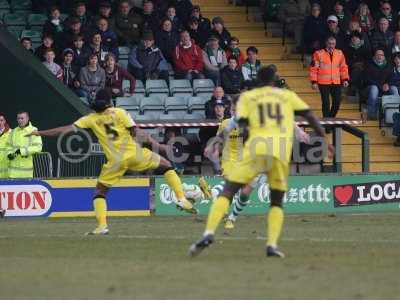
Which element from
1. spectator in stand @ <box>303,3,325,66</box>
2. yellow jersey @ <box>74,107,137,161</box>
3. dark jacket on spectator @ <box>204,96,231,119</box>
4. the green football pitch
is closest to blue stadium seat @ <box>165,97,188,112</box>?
dark jacket on spectator @ <box>204,96,231,119</box>

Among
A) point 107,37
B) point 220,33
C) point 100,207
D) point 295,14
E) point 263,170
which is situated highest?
point 295,14

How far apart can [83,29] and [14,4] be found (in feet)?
7.83

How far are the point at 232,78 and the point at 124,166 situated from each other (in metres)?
9.36

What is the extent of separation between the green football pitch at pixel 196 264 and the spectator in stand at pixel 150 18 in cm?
899

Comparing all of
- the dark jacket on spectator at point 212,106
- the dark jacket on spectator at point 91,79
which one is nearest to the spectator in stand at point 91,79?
the dark jacket on spectator at point 91,79

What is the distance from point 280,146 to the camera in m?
14.0

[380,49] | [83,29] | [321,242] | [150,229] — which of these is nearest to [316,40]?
[380,49]

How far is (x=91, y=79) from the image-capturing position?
26.3 meters

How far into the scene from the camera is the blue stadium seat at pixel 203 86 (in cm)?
2762

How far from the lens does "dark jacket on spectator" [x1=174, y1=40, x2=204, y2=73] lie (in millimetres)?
27734

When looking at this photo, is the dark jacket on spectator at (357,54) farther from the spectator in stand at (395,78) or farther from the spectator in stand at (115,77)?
the spectator in stand at (115,77)

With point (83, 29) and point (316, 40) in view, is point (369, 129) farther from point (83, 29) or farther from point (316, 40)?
point (83, 29)

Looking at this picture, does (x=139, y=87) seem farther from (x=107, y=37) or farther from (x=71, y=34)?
(x=71, y=34)

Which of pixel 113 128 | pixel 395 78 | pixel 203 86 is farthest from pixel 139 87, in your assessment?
pixel 113 128
